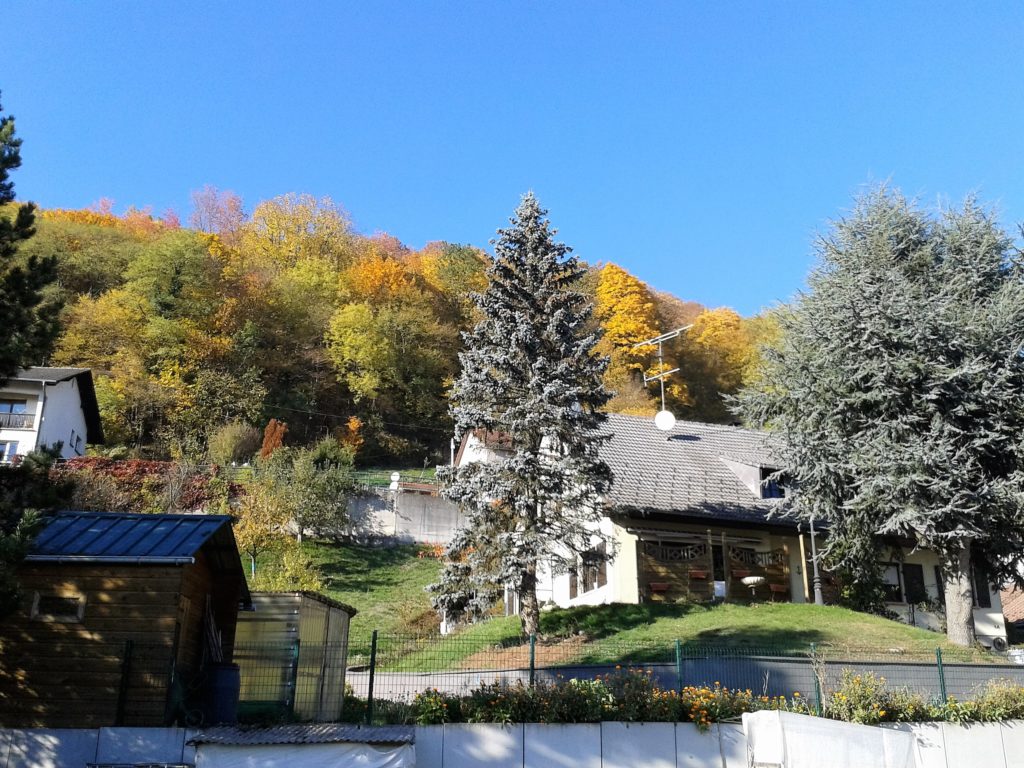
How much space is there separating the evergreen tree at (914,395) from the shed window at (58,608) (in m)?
18.7

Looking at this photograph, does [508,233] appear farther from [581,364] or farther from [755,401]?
[755,401]

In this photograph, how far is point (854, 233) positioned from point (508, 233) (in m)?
10.7

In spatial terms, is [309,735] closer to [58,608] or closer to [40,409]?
[58,608]

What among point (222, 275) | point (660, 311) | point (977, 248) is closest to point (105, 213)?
point (222, 275)

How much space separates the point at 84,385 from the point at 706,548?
3295 centimetres

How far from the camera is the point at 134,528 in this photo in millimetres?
14570

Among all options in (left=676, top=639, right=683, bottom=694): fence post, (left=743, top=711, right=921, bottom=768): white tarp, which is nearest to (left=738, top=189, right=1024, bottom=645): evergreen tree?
(left=743, top=711, right=921, bottom=768): white tarp

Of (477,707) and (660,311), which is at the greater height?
(660,311)

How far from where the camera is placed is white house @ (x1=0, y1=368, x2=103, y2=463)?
41188 millimetres

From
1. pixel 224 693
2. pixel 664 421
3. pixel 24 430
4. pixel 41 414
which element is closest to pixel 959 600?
pixel 664 421

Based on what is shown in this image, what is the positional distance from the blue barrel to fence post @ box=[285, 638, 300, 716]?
31.5 inches

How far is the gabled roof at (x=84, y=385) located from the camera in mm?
41094

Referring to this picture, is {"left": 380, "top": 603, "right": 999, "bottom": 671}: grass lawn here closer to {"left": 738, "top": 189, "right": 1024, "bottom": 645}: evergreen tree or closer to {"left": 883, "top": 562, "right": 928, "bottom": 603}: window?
{"left": 738, "top": 189, "right": 1024, "bottom": 645}: evergreen tree

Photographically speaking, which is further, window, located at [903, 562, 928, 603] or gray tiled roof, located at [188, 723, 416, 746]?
window, located at [903, 562, 928, 603]
